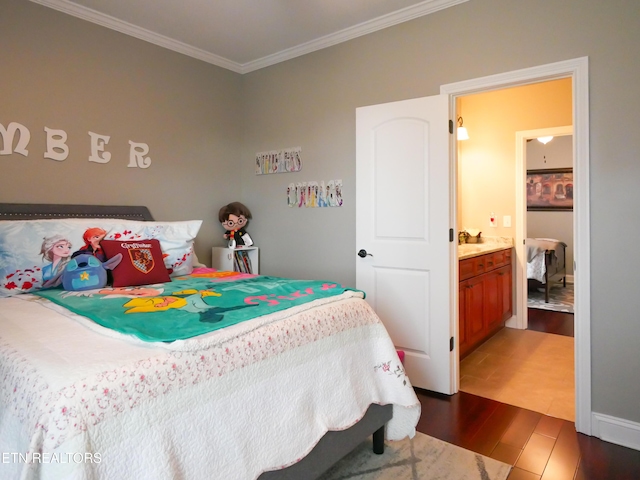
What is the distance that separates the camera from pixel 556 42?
2.38m

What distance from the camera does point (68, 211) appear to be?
2779 millimetres

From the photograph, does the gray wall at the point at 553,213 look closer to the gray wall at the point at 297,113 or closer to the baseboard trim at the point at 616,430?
the gray wall at the point at 297,113

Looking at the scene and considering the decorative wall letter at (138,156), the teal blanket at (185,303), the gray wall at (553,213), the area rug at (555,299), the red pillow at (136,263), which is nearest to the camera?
the teal blanket at (185,303)

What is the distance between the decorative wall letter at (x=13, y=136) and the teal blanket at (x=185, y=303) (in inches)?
40.5

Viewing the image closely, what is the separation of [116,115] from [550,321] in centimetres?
479

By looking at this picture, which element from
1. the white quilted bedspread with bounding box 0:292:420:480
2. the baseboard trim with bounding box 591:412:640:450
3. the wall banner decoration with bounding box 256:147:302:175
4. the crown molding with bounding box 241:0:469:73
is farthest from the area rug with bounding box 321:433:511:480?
the crown molding with bounding box 241:0:469:73

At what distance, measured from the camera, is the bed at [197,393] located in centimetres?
103

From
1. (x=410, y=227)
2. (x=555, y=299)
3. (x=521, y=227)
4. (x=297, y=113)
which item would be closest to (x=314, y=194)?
(x=297, y=113)

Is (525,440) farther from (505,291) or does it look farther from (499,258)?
(505,291)

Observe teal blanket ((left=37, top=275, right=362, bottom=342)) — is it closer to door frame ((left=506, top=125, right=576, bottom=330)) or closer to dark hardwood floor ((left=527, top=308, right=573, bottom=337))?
door frame ((left=506, top=125, right=576, bottom=330))

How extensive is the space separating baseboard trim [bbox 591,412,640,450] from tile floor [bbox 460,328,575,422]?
0.20 meters

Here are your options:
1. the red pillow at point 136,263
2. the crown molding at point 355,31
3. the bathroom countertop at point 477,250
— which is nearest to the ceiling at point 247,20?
the crown molding at point 355,31

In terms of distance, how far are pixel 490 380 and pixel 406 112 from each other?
2.03m

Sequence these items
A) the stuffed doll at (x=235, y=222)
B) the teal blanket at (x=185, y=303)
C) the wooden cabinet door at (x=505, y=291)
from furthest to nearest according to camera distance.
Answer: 1. the wooden cabinet door at (x=505, y=291)
2. the stuffed doll at (x=235, y=222)
3. the teal blanket at (x=185, y=303)
